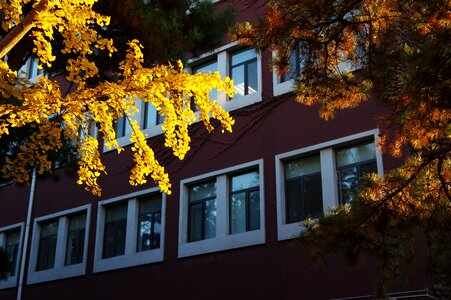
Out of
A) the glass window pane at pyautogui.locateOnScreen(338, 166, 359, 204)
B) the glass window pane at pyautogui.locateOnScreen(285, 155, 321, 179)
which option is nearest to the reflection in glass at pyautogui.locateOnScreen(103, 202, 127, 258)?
the glass window pane at pyautogui.locateOnScreen(285, 155, 321, 179)

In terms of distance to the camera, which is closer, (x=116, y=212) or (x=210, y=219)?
(x=210, y=219)

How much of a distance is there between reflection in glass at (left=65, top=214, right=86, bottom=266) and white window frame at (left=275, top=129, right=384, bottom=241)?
22.0ft

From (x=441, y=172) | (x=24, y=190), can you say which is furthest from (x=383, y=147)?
(x=24, y=190)

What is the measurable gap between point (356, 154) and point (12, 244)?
469 inches

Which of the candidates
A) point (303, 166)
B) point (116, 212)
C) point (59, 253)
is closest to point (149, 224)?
point (116, 212)

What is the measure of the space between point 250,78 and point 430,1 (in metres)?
9.46

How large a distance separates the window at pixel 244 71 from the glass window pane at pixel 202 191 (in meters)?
2.33

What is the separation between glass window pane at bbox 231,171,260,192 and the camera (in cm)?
1455

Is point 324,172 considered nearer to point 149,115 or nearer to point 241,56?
point 241,56

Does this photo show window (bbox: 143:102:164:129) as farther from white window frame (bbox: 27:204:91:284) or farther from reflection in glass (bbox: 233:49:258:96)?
white window frame (bbox: 27:204:91:284)

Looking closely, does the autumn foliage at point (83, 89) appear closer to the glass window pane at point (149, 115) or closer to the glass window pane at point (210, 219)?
the glass window pane at point (210, 219)

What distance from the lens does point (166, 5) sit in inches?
366

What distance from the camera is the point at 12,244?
65.4 feet

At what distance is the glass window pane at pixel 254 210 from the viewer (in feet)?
46.4
